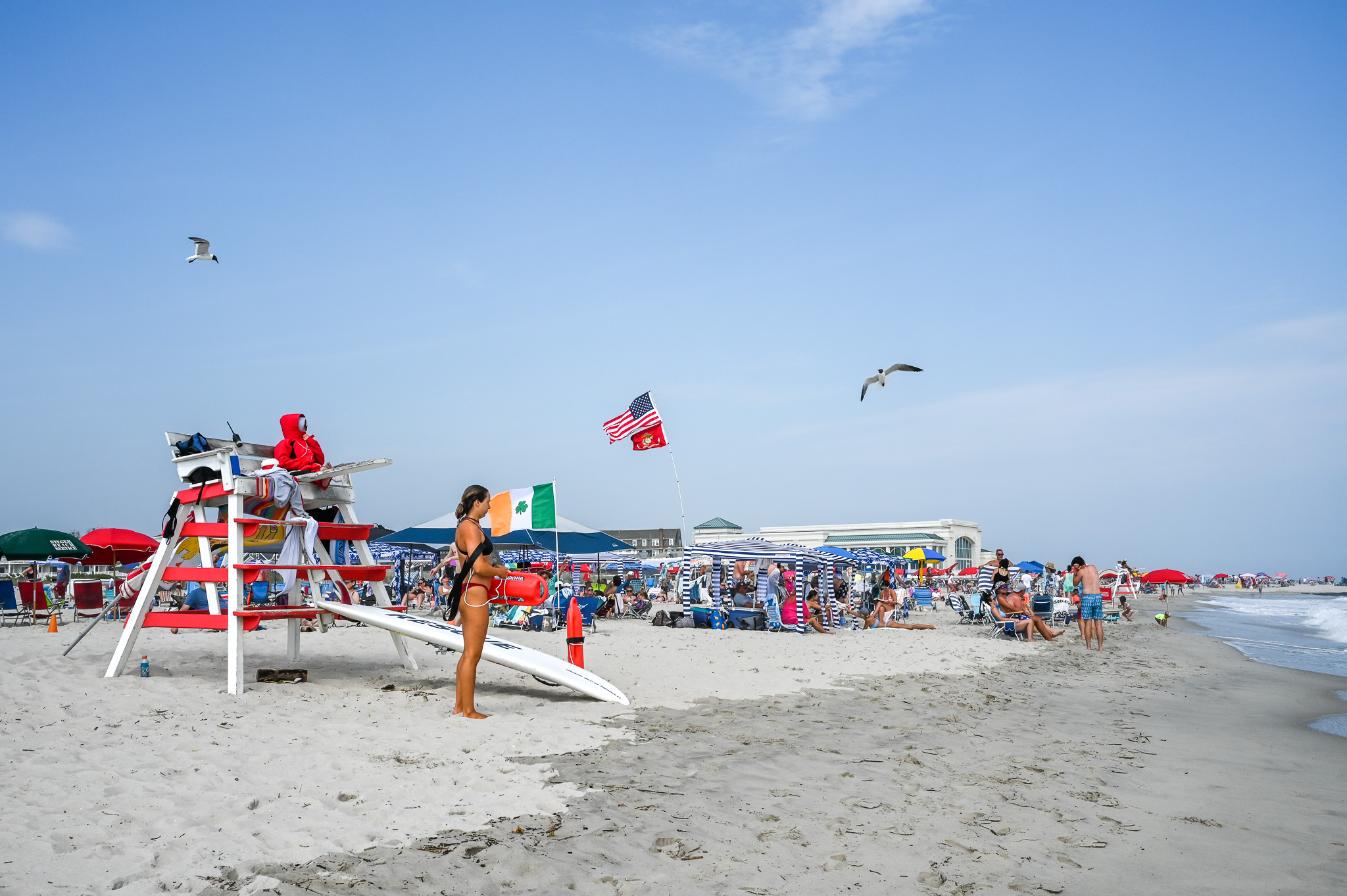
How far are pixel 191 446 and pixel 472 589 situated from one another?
3202 mm

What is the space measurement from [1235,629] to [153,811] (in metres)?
29.0

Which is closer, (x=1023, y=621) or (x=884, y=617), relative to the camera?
(x=1023, y=621)

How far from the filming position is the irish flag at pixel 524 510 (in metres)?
15.8

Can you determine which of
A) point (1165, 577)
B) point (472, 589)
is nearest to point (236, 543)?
point (472, 589)

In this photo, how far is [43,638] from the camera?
11.9 meters

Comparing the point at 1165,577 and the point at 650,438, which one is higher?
the point at 650,438

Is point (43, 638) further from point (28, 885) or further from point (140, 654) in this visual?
point (28, 885)

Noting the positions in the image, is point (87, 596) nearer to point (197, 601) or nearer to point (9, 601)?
point (197, 601)

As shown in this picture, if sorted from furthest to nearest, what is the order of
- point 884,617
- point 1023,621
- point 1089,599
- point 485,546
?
point 884,617 < point 1023,621 < point 1089,599 < point 485,546

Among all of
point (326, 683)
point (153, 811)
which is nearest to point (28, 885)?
point (153, 811)

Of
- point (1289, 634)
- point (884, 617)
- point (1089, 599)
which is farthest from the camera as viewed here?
point (1289, 634)

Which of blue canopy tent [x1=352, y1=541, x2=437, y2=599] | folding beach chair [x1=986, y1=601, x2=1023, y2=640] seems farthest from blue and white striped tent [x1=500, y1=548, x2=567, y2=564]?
folding beach chair [x1=986, y1=601, x2=1023, y2=640]

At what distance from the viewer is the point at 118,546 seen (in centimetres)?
1220

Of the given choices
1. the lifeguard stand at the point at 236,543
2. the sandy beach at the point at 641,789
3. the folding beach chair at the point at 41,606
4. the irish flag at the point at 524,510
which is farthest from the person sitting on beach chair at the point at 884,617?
the folding beach chair at the point at 41,606
